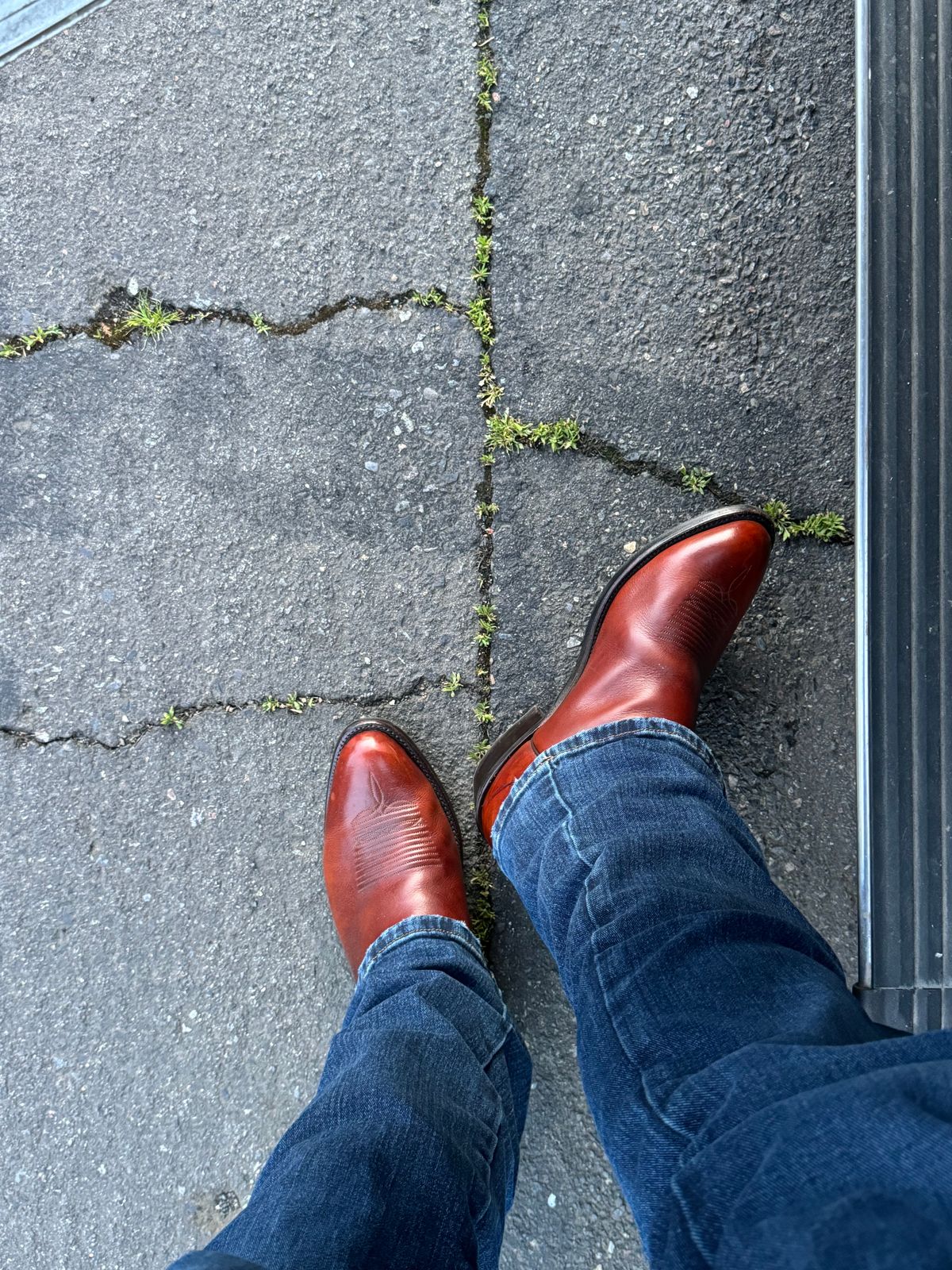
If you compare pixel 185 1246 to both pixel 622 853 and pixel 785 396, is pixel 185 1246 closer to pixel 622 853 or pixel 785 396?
pixel 622 853

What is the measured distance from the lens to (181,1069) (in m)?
1.61

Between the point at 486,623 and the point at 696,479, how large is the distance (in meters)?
0.48

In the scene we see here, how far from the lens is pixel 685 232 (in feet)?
5.03

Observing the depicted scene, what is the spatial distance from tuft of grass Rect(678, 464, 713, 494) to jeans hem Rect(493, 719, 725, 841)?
442 millimetres

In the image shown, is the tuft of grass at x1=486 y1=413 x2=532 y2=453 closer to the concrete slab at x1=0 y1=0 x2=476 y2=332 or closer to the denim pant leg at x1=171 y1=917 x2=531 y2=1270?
the concrete slab at x1=0 y1=0 x2=476 y2=332

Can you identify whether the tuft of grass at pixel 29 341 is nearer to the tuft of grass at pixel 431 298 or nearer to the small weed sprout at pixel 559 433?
the tuft of grass at pixel 431 298

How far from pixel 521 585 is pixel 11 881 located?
1.17 m

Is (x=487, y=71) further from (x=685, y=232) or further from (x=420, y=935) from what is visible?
(x=420, y=935)

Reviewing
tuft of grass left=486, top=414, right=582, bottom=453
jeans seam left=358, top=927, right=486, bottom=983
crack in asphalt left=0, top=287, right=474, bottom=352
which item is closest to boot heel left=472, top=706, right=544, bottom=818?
jeans seam left=358, top=927, right=486, bottom=983

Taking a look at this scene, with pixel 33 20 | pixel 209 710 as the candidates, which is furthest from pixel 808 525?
pixel 33 20

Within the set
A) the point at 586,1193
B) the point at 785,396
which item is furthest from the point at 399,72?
the point at 586,1193

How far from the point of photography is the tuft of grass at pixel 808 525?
153cm

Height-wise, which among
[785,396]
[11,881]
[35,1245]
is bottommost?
[35,1245]

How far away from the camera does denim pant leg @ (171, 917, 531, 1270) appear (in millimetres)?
1021
